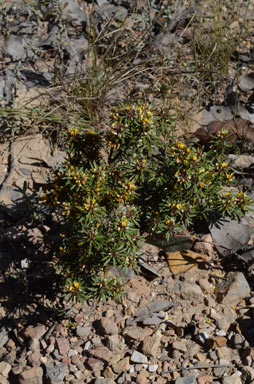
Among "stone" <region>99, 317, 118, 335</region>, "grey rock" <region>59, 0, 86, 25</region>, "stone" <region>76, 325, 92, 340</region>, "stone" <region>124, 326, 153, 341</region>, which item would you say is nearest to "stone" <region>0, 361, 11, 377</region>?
"stone" <region>76, 325, 92, 340</region>

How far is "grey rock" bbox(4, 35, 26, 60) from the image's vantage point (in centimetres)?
495

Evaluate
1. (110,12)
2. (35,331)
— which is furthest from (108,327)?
(110,12)

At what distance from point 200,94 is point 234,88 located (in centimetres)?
38

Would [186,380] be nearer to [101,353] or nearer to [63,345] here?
[101,353]

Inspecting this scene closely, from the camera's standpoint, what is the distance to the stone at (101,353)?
10.5 feet

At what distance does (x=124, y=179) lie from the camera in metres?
3.17

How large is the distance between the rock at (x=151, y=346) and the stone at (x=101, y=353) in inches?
8.7

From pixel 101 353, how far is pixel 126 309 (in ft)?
1.19

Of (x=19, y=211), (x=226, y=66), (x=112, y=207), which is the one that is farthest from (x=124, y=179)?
(x=226, y=66)

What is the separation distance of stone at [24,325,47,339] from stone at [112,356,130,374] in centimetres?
53

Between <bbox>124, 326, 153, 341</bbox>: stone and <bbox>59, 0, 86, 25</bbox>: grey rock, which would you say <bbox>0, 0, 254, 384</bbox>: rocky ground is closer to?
<bbox>124, 326, 153, 341</bbox>: stone

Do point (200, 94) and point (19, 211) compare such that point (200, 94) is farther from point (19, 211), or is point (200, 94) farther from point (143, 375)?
point (143, 375)

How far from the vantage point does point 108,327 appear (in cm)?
331

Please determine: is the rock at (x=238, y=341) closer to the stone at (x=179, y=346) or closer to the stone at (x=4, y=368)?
the stone at (x=179, y=346)
